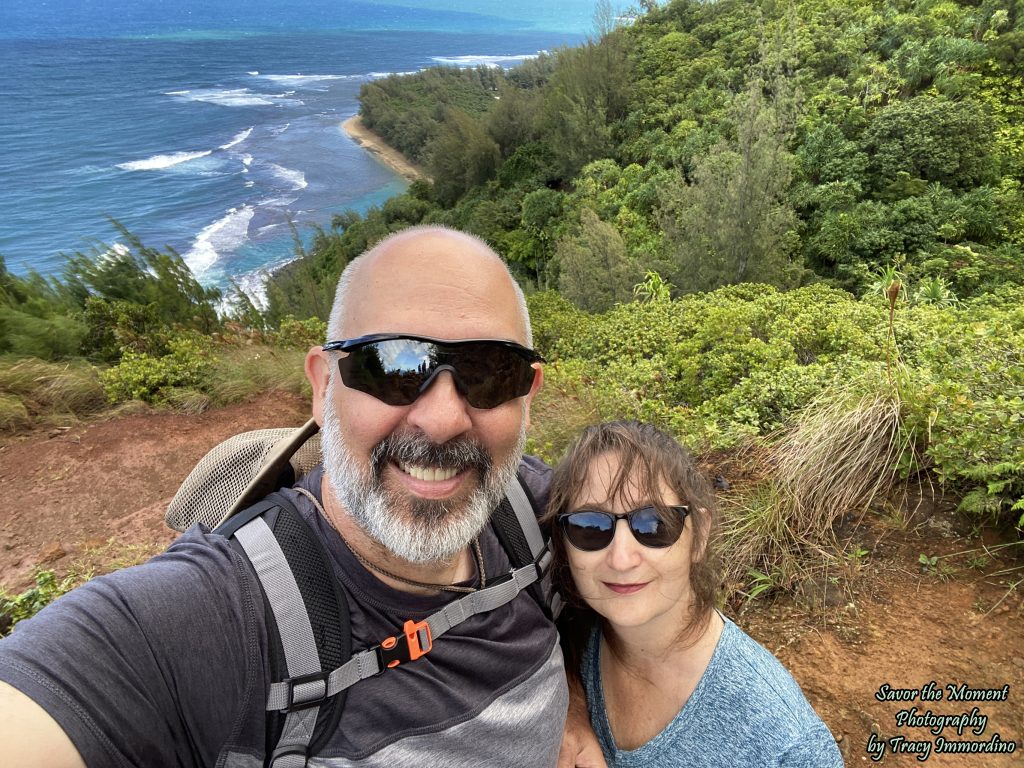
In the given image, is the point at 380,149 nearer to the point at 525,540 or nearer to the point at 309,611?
the point at 525,540

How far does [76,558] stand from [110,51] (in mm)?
125746

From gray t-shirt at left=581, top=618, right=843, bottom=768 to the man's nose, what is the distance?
96 cm

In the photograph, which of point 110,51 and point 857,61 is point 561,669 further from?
point 110,51

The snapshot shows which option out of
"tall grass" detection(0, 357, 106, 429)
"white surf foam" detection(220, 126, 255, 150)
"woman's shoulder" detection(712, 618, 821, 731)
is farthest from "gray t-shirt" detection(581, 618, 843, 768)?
"white surf foam" detection(220, 126, 255, 150)

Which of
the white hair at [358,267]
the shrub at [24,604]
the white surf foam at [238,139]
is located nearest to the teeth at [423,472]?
the white hair at [358,267]

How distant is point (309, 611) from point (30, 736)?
446mm

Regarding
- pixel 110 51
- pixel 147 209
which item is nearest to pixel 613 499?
pixel 147 209

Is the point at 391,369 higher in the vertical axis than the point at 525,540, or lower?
higher

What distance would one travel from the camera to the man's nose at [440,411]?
51.6 inches

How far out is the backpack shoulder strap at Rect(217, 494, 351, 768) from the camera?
1060 mm

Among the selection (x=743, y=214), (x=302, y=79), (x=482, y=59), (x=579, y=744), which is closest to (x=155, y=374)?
(x=579, y=744)

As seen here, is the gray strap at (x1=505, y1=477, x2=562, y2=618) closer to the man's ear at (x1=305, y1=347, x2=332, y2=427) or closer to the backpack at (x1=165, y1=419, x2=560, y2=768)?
the backpack at (x1=165, y1=419, x2=560, y2=768)

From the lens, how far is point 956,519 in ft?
9.56

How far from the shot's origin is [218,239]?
118ft
